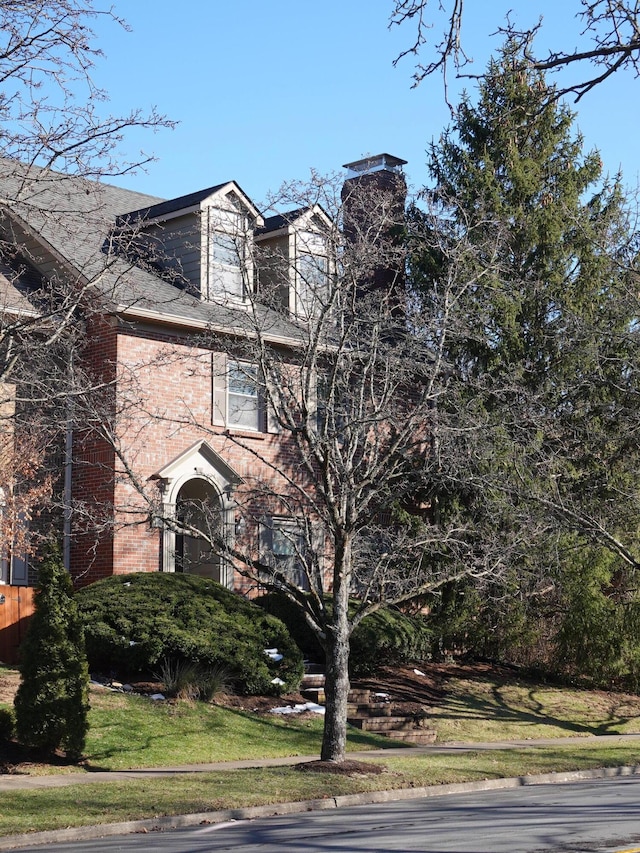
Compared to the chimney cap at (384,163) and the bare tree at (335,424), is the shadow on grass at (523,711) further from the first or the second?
the chimney cap at (384,163)

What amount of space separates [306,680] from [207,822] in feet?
30.6

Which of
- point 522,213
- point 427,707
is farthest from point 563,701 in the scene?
point 522,213

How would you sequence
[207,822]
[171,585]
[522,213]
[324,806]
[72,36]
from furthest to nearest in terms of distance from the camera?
[522,213] → [171,585] → [324,806] → [207,822] → [72,36]

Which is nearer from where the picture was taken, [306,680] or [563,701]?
[306,680]

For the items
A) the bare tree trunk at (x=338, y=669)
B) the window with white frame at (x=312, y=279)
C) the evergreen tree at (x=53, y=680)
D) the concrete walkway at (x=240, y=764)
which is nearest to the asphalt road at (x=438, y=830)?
the bare tree trunk at (x=338, y=669)

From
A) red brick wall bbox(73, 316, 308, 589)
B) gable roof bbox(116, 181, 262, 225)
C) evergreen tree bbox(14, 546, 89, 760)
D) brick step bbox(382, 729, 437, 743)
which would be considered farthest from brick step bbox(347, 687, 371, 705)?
A: gable roof bbox(116, 181, 262, 225)

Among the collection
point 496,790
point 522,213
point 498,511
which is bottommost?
point 496,790

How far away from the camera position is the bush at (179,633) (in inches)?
731

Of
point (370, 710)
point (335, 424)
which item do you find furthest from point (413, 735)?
point (335, 424)

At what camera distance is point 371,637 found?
21750 millimetres

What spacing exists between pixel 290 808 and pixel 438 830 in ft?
9.65

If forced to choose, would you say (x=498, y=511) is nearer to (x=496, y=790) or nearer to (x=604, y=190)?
(x=496, y=790)

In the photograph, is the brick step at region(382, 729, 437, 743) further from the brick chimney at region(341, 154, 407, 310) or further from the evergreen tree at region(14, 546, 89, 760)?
the brick chimney at region(341, 154, 407, 310)

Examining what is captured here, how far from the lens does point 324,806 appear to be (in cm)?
1313
